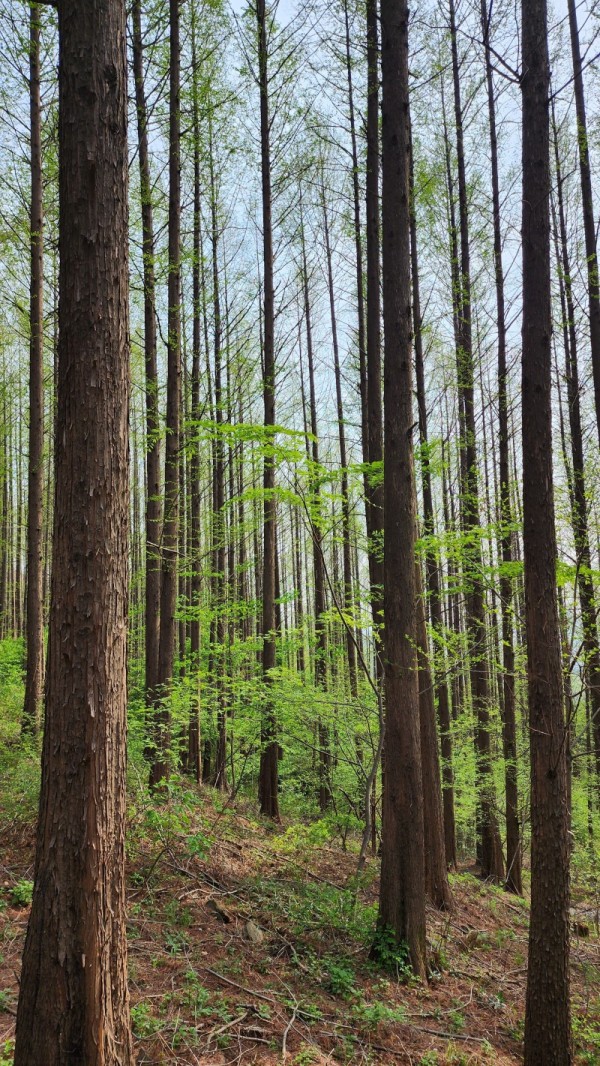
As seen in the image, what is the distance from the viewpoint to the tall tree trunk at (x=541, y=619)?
4305mm

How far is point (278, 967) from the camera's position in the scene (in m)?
4.91

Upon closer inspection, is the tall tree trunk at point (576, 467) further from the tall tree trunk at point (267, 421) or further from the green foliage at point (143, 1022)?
the green foliage at point (143, 1022)

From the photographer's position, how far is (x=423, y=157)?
10.8m

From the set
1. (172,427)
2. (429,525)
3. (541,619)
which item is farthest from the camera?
(429,525)

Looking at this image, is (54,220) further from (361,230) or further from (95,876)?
(95,876)

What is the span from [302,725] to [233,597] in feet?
21.0

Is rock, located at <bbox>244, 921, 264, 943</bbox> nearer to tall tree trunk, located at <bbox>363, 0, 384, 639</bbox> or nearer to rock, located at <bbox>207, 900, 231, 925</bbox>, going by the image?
rock, located at <bbox>207, 900, 231, 925</bbox>

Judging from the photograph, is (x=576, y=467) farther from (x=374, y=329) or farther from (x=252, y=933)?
(x=252, y=933)

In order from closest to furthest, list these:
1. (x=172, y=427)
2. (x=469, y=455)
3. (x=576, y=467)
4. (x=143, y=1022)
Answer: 1. (x=143, y=1022)
2. (x=172, y=427)
3. (x=469, y=455)
4. (x=576, y=467)

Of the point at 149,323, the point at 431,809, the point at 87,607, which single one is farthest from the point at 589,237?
the point at 87,607

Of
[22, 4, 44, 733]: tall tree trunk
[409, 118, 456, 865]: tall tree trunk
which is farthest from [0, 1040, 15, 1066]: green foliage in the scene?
[22, 4, 44, 733]: tall tree trunk

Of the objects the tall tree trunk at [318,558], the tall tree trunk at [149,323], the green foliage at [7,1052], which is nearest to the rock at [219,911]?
the tall tree trunk at [318,558]

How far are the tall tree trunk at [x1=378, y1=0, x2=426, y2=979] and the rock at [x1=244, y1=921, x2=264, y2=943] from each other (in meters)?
Result: 1.13

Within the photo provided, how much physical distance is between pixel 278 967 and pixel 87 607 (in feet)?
13.2
